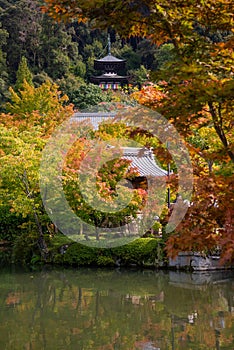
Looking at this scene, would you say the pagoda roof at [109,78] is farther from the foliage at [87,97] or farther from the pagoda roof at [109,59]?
the foliage at [87,97]

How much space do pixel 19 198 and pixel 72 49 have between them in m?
23.3

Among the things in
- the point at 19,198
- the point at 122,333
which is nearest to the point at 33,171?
the point at 19,198

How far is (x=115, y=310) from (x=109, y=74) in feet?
87.9

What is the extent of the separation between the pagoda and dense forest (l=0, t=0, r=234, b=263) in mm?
795

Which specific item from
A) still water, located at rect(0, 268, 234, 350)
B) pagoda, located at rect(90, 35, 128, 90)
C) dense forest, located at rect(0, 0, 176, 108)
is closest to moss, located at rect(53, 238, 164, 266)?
still water, located at rect(0, 268, 234, 350)

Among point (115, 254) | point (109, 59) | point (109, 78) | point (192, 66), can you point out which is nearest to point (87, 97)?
point (109, 78)

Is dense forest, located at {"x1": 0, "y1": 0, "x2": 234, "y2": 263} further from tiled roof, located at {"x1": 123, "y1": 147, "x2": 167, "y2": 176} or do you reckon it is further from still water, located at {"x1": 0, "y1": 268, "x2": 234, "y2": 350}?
tiled roof, located at {"x1": 123, "y1": 147, "x2": 167, "y2": 176}

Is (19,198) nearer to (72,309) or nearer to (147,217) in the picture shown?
(147,217)

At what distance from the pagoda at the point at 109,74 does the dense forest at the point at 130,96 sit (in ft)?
2.61

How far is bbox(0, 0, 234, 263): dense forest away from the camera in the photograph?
12.1 feet

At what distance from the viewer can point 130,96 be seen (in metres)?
6.73

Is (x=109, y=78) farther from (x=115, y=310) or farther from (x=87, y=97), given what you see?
(x=115, y=310)

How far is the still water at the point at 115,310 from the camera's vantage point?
6848 millimetres

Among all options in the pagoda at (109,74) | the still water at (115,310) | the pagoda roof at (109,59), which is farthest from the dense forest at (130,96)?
the pagoda roof at (109,59)
